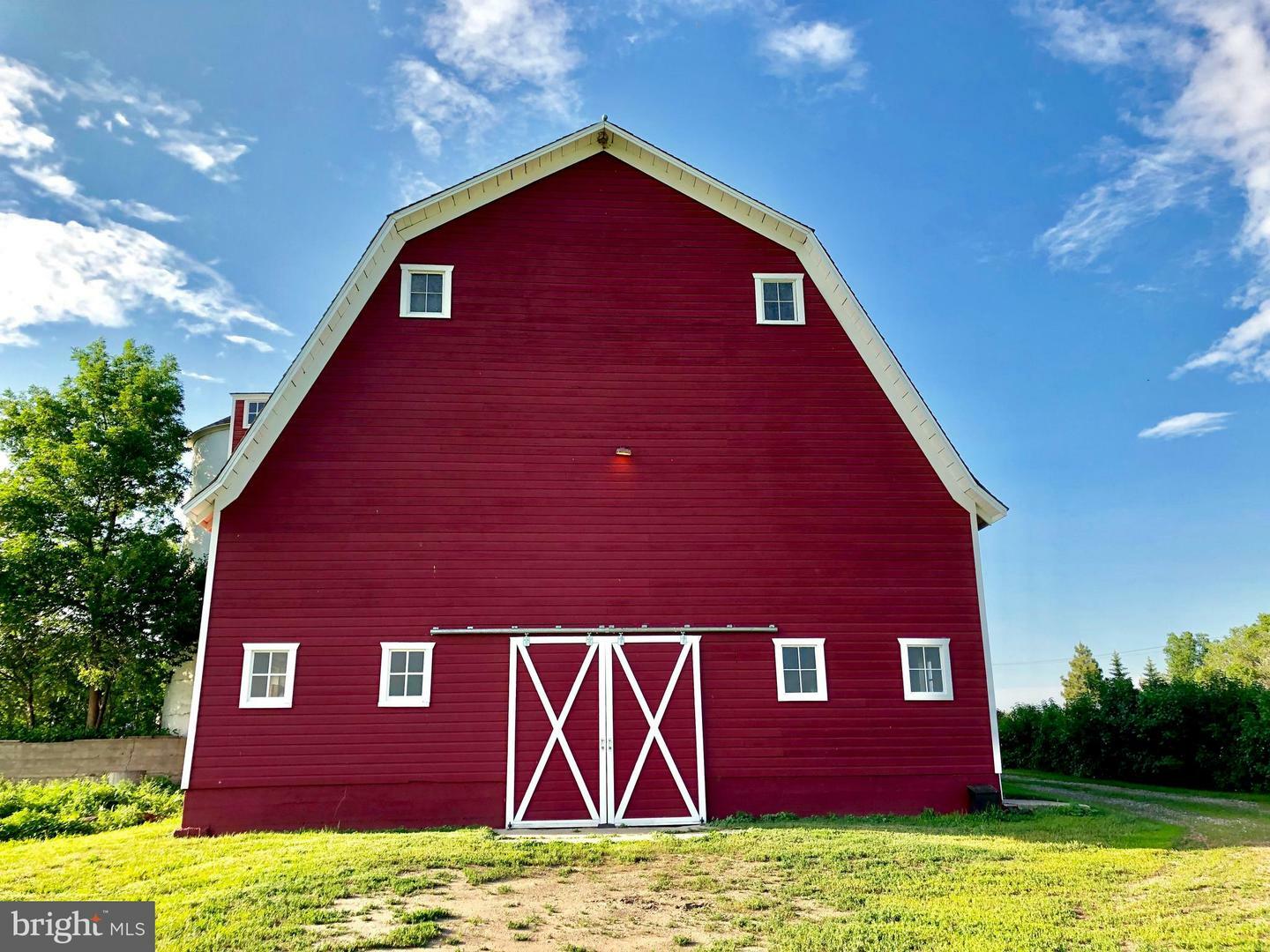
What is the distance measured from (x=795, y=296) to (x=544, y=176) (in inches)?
185

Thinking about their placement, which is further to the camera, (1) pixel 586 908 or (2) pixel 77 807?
(2) pixel 77 807

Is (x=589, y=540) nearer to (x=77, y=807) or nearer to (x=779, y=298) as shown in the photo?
(x=779, y=298)

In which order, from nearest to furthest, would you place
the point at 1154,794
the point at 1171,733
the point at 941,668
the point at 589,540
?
the point at 589,540 < the point at 941,668 < the point at 1154,794 < the point at 1171,733

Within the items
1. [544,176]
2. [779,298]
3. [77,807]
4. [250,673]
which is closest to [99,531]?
[77,807]

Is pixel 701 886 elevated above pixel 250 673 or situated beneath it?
situated beneath

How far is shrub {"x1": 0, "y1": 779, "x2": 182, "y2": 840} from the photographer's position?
12.5 m

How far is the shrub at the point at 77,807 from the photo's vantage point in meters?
12.5

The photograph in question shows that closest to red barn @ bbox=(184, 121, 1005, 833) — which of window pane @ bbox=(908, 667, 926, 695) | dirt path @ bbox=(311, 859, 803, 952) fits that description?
window pane @ bbox=(908, 667, 926, 695)

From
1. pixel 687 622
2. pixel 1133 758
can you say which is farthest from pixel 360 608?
pixel 1133 758

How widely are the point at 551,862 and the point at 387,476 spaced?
6.40 meters

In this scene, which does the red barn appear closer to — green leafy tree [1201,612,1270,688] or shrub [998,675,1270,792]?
shrub [998,675,1270,792]

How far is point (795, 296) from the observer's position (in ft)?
49.4

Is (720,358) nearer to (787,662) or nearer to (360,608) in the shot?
(787,662)

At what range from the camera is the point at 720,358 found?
14.6 metres
